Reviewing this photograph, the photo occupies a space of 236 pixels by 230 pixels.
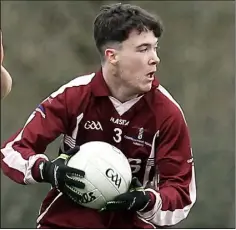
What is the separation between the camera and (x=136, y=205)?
2463 millimetres

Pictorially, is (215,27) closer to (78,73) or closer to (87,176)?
(78,73)

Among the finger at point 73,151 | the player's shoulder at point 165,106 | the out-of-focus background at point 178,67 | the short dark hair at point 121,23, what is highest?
the short dark hair at point 121,23

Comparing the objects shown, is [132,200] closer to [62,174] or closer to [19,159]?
[62,174]

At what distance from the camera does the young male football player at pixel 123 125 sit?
255 centimetres

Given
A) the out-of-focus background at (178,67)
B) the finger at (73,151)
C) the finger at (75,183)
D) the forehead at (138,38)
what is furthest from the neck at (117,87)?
the out-of-focus background at (178,67)

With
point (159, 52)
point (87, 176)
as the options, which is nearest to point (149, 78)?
point (87, 176)

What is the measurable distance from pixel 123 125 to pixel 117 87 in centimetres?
12

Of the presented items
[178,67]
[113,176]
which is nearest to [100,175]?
[113,176]

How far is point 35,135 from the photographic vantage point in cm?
258

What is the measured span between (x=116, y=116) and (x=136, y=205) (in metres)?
0.30

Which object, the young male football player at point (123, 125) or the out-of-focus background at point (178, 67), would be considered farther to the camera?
the out-of-focus background at point (178, 67)

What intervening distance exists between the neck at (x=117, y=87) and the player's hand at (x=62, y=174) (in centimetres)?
23

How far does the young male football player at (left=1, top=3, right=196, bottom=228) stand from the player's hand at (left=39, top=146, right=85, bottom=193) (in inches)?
2.0

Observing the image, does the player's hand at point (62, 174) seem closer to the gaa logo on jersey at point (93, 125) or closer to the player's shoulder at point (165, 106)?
the gaa logo on jersey at point (93, 125)
